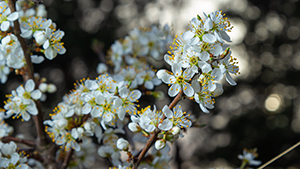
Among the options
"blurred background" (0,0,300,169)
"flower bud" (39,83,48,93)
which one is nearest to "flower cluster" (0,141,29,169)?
"flower bud" (39,83,48,93)

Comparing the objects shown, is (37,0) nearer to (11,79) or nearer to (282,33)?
(11,79)

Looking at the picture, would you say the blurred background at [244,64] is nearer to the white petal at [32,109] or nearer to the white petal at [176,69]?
the white petal at [32,109]

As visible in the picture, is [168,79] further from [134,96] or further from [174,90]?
[134,96]

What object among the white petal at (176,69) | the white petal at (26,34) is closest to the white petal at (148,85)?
the white petal at (176,69)

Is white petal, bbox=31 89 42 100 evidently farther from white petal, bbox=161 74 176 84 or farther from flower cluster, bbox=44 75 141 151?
white petal, bbox=161 74 176 84

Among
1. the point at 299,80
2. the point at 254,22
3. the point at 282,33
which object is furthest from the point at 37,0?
the point at 299,80

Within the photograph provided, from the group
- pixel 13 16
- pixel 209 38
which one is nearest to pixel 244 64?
pixel 209 38
